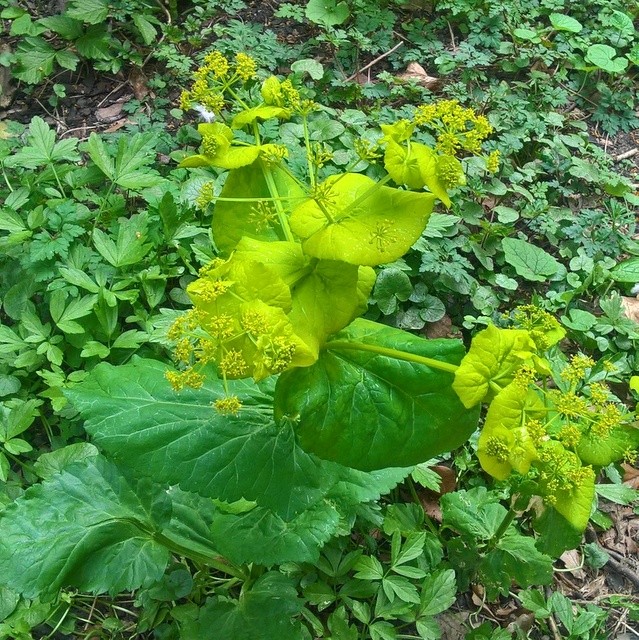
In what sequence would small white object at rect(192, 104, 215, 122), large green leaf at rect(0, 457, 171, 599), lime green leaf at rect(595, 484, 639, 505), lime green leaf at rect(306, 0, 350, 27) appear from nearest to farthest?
large green leaf at rect(0, 457, 171, 599) → lime green leaf at rect(595, 484, 639, 505) → small white object at rect(192, 104, 215, 122) → lime green leaf at rect(306, 0, 350, 27)

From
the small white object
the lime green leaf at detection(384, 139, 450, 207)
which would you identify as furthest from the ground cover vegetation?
the small white object

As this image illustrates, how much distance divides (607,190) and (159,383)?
107 inches

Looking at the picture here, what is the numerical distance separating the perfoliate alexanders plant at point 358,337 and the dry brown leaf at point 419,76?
2.34 metres

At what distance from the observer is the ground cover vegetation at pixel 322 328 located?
146 cm

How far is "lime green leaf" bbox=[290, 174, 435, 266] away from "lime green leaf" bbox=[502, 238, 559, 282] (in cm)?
172

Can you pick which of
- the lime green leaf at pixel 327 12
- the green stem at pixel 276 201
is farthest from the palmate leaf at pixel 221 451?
the lime green leaf at pixel 327 12

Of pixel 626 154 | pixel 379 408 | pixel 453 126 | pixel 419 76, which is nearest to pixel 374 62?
pixel 419 76

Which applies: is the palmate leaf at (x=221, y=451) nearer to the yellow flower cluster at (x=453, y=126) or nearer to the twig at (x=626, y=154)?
the yellow flower cluster at (x=453, y=126)

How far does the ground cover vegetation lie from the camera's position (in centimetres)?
146

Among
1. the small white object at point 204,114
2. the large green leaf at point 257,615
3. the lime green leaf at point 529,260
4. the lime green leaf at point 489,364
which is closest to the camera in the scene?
the lime green leaf at point 489,364

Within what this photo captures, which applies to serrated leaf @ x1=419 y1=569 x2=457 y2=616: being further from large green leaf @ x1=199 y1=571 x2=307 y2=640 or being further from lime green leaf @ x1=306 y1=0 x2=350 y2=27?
lime green leaf @ x1=306 y1=0 x2=350 y2=27

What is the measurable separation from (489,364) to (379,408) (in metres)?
0.29

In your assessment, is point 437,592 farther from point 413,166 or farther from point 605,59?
point 605,59

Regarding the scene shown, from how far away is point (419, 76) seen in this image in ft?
12.4
